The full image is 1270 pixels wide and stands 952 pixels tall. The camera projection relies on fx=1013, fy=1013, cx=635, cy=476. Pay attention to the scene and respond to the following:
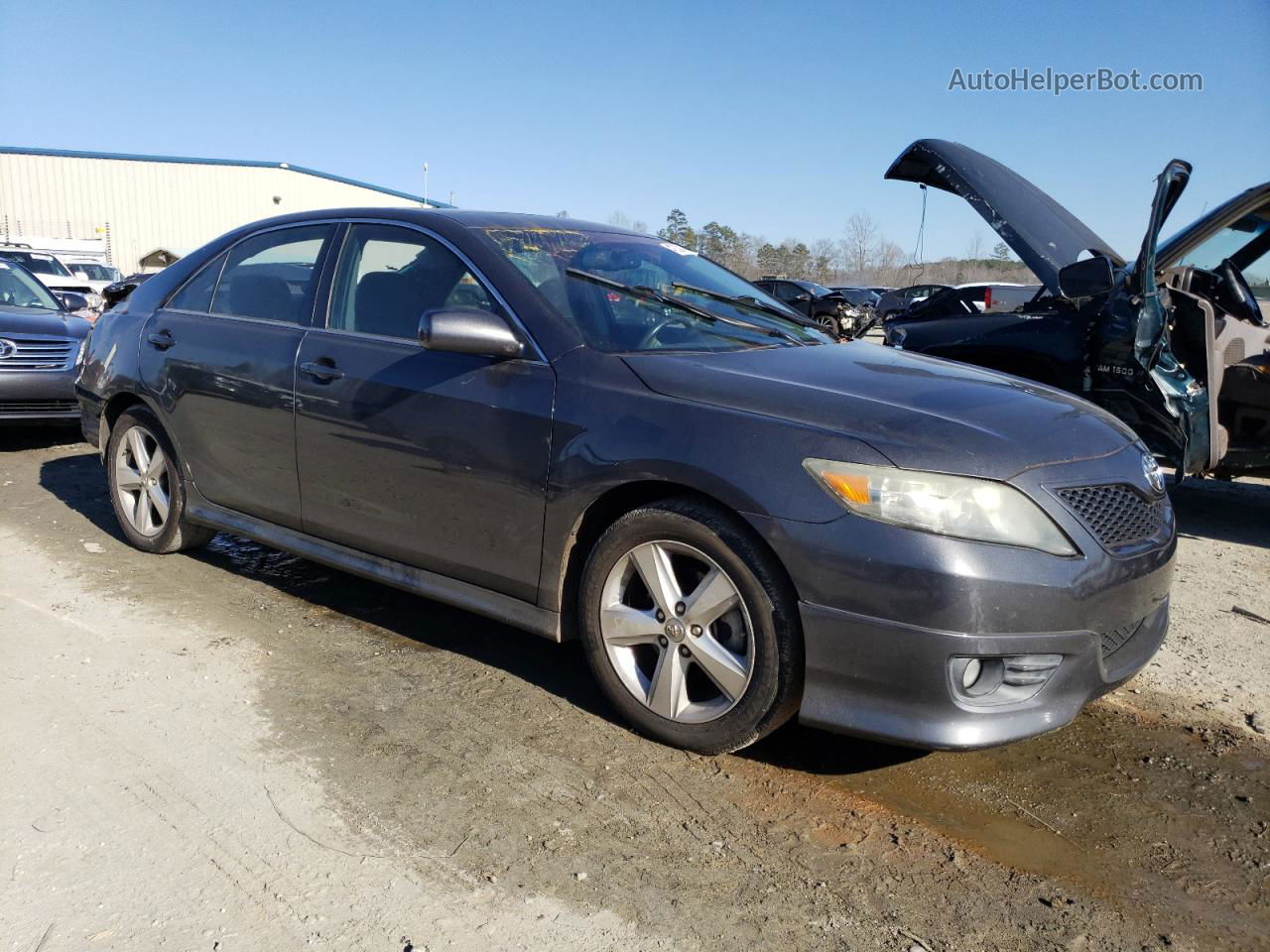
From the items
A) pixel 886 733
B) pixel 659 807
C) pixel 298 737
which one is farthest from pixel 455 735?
pixel 886 733

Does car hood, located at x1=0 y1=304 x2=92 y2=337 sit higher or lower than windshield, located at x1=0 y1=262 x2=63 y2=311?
lower

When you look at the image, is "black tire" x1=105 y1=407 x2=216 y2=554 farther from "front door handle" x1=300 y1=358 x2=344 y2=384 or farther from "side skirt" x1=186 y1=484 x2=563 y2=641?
"front door handle" x1=300 y1=358 x2=344 y2=384

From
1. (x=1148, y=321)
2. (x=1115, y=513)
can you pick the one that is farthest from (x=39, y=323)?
(x=1115, y=513)

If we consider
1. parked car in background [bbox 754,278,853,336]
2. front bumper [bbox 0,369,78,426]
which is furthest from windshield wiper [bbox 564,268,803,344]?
front bumper [bbox 0,369,78,426]

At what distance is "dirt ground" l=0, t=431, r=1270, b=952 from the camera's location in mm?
2275

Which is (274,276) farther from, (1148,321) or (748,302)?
(1148,321)

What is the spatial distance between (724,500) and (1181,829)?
153 centimetres

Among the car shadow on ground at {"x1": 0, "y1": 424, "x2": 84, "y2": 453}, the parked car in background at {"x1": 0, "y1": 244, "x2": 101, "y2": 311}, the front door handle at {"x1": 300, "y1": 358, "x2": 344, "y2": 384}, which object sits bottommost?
the car shadow on ground at {"x1": 0, "y1": 424, "x2": 84, "y2": 453}

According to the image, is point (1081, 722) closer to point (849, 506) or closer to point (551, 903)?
point (849, 506)

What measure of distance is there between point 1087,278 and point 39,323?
7.61 m

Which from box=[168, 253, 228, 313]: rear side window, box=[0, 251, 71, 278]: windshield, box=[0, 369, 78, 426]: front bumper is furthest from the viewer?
box=[0, 251, 71, 278]: windshield

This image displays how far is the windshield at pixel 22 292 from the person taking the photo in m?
8.61

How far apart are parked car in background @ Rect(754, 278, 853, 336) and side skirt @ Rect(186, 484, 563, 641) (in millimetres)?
1855

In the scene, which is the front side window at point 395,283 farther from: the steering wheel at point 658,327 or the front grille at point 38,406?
the front grille at point 38,406
